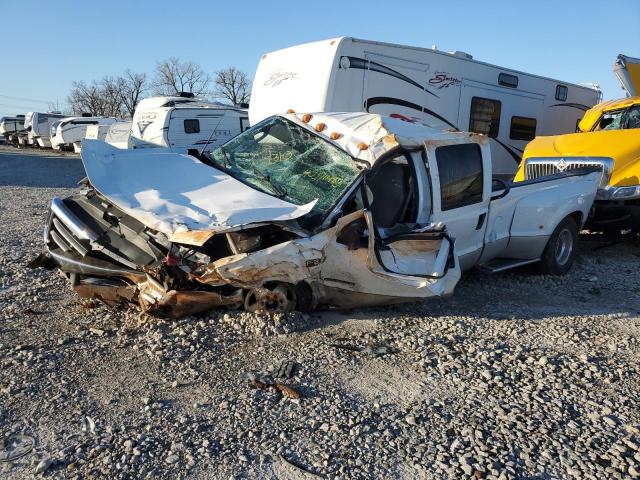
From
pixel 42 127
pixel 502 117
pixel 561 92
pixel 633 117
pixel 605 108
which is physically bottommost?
pixel 42 127

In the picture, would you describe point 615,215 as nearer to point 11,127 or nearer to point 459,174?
point 459,174

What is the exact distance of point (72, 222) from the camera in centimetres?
436

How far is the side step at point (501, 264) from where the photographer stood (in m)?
6.08

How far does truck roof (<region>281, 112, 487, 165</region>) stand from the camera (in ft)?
16.0

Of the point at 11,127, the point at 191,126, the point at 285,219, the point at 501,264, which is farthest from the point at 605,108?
the point at 11,127

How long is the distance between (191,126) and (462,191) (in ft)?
48.4

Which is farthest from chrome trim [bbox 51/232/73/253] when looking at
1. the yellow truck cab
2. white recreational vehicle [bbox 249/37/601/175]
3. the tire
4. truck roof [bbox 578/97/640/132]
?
truck roof [bbox 578/97/640/132]

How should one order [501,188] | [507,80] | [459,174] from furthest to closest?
[507,80] < [501,188] < [459,174]

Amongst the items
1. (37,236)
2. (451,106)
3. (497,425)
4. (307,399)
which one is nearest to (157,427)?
(307,399)

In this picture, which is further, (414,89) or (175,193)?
(414,89)

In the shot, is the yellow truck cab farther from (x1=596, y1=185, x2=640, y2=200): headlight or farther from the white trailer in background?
the white trailer in background

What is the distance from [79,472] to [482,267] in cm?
466

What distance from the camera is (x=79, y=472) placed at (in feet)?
8.81

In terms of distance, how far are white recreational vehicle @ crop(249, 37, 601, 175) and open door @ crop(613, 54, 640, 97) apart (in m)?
1.99
